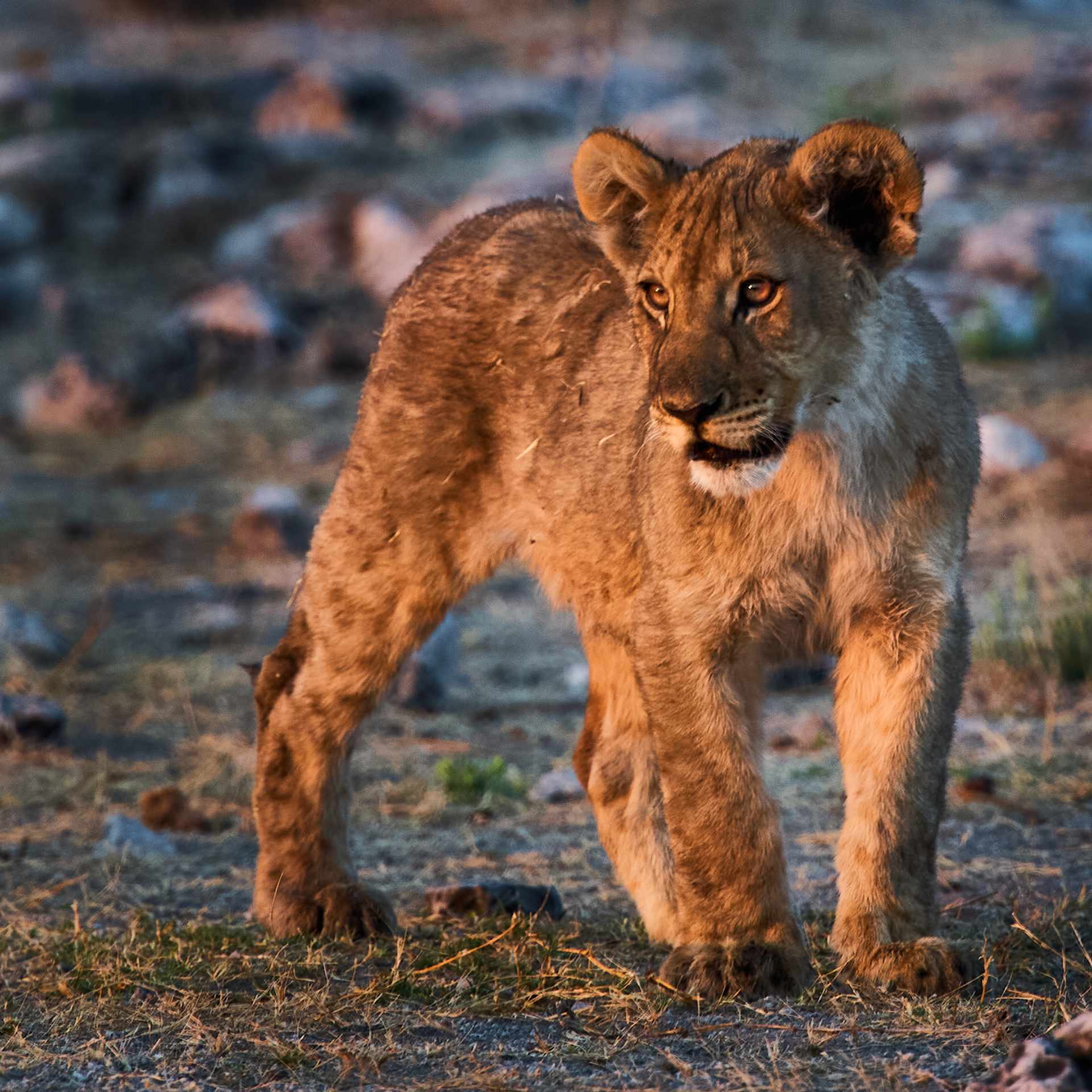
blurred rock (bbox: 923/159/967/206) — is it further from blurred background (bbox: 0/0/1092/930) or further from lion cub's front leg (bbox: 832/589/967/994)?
lion cub's front leg (bbox: 832/589/967/994)

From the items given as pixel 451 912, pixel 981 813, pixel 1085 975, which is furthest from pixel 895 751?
pixel 981 813

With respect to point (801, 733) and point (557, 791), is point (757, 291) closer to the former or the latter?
point (557, 791)

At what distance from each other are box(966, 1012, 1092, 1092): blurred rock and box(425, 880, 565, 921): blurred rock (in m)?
1.75

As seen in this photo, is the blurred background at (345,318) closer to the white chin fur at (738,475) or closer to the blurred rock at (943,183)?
the blurred rock at (943,183)

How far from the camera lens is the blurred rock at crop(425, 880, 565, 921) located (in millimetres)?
4590

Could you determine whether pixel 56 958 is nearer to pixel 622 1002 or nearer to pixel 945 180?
pixel 622 1002

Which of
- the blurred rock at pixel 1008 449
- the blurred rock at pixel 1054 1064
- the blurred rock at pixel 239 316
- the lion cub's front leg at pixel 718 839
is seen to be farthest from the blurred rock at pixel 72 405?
the blurred rock at pixel 1054 1064

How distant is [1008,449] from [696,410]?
19.9ft

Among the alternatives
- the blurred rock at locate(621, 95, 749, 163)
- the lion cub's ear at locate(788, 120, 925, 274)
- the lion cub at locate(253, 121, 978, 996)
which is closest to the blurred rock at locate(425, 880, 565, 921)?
the lion cub at locate(253, 121, 978, 996)

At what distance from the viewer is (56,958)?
423cm

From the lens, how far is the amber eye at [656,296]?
389 centimetres

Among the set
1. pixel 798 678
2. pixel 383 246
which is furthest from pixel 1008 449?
pixel 383 246

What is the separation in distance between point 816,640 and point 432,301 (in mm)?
1652

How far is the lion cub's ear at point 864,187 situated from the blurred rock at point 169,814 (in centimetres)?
308
